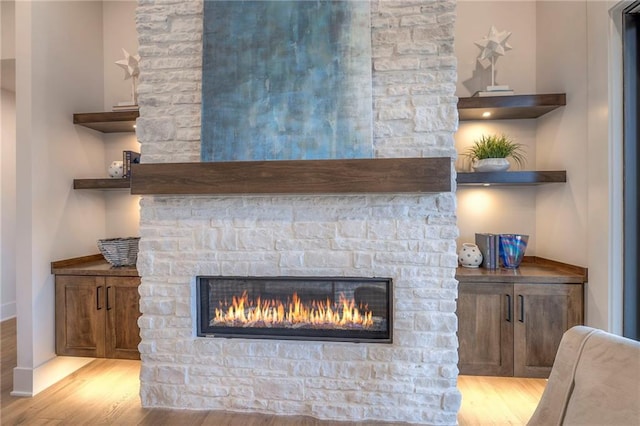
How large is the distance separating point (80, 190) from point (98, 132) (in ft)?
1.95

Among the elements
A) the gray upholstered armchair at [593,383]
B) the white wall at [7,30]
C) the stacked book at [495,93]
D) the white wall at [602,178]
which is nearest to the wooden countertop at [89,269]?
the white wall at [7,30]

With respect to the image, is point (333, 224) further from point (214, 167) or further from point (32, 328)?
point (32, 328)

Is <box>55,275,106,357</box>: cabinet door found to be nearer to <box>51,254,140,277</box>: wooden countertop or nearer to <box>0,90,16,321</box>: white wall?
<box>51,254,140,277</box>: wooden countertop

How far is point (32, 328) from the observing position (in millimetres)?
2490

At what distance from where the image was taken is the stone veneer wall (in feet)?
6.81

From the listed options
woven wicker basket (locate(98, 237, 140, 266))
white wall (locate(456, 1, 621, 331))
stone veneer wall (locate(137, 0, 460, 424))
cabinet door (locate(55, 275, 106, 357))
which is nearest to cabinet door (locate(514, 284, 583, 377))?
white wall (locate(456, 1, 621, 331))

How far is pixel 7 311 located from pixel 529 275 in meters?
5.42

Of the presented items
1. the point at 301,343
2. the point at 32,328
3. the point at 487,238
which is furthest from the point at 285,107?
the point at 32,328

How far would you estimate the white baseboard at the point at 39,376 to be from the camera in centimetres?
244

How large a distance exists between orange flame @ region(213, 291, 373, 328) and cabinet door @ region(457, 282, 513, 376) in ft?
2.54

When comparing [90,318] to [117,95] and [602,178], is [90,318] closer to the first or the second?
[117,95]

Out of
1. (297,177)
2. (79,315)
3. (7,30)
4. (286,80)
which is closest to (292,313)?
(297,177)

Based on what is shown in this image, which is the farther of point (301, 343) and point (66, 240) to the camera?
point (66, 240)

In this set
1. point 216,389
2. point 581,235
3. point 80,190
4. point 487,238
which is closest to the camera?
point 216,389
